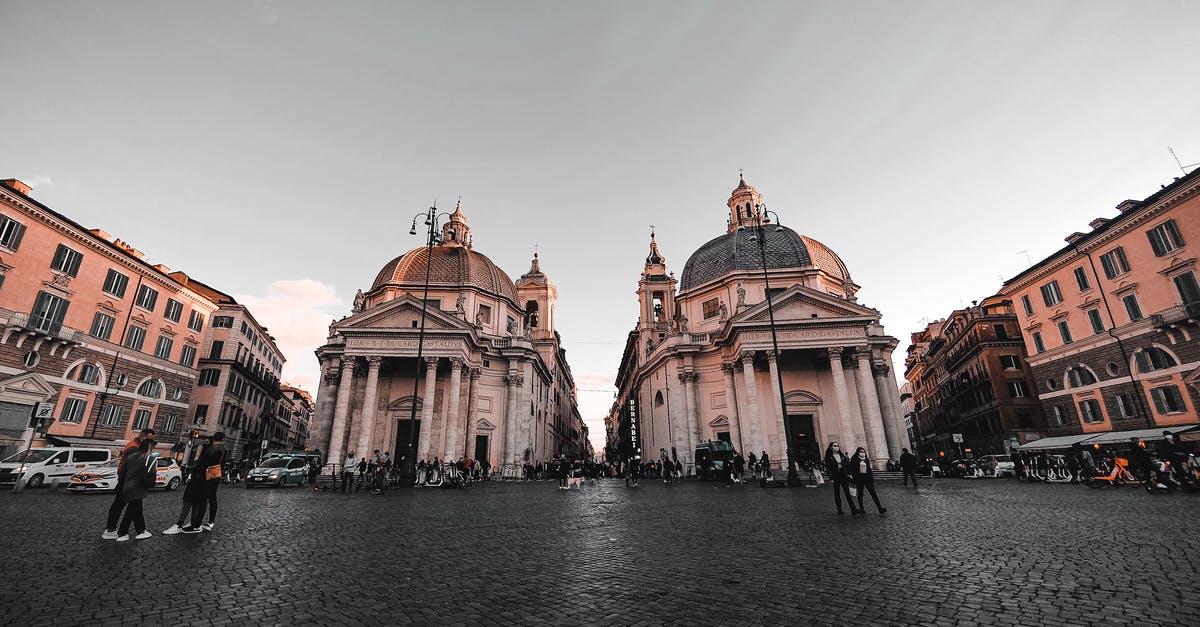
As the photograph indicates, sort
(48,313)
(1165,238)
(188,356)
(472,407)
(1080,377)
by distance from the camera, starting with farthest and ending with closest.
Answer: (188,356) → (472,407) → (1080,377) → (48,313) → (1165,238)

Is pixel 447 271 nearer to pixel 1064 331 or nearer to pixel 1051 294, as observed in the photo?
pixel 1051 294

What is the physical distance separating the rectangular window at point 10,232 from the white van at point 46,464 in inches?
478

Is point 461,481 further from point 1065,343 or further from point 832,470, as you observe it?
point 1065,343

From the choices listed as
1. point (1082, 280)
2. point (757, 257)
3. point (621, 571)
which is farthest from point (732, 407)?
point (621, 571)

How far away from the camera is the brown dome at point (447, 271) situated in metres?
39.5

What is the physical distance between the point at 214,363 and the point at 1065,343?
61.7 m

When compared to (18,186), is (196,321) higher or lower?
lower

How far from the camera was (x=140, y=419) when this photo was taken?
31.9 meters

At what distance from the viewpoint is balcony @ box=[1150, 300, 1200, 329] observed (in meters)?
24.4

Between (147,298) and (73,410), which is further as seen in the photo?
(147,298)

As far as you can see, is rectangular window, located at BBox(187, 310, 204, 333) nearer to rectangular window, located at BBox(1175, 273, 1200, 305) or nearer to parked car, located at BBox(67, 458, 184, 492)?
parked car, located at BBox(67, 458, 184, 492)

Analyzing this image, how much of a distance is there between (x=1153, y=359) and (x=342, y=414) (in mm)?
45833

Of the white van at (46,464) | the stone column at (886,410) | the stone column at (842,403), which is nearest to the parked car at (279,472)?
the white van at (46,464)

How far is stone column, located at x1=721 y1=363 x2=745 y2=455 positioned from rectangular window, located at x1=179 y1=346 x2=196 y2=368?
38.4 metres
